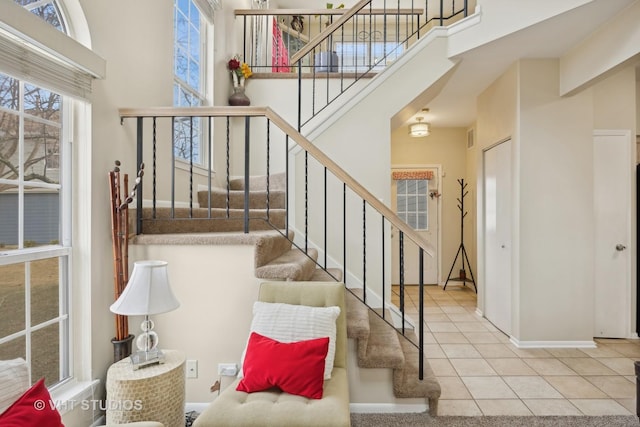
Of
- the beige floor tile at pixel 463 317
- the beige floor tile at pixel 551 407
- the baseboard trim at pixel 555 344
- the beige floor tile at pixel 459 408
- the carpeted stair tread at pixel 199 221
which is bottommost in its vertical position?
the beige floor tile at pixel 551 407

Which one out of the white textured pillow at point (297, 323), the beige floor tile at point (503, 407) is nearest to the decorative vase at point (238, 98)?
the white textured pillow at point (297, 323)

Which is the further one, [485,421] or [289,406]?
[485,421]

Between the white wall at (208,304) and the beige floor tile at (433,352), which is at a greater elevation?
the white wall at (208,304)

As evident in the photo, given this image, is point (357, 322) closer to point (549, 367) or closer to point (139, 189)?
point (139, 189)

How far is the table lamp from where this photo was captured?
169 cm

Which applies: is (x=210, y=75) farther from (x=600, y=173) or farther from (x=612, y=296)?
(x=612, y=296)

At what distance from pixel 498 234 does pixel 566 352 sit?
4.16 ft

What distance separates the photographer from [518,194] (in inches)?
Result: 135

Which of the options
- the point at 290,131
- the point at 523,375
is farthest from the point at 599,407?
the point at 290,131

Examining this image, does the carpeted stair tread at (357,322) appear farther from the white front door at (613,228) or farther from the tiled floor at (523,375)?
the white front door at (613,228)

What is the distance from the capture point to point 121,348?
200 cm

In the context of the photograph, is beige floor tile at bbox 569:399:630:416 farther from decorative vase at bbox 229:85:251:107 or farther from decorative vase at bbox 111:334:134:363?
decorative vase at bbox 229:85:251:107

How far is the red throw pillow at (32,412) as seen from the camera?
1087 millimetres

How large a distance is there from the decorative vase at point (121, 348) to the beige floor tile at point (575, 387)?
9.59 feet
